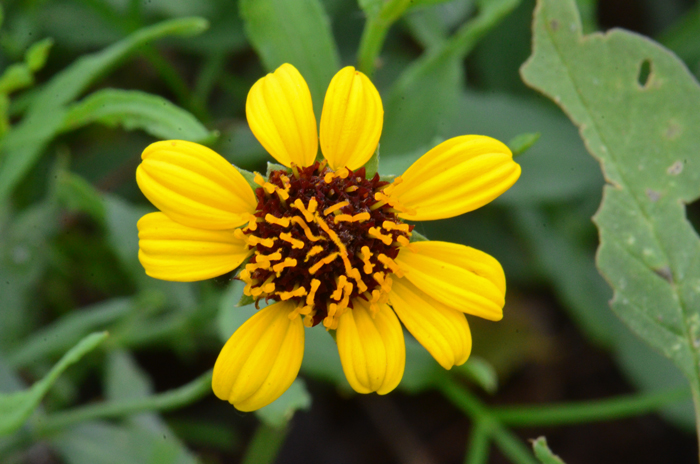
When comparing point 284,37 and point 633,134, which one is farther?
point 284,37

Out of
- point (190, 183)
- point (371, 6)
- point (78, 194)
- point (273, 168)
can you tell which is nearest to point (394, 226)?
point (273, 168)

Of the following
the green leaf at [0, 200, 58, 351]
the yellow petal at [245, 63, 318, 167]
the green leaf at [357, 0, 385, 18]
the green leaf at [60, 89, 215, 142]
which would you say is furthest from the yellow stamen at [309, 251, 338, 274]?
the green leaf at [0, 200, 58, 351]

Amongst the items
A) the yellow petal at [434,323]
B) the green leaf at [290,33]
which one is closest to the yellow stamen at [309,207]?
the yellow petal at [434,323]

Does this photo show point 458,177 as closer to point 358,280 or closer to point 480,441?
point 358,280

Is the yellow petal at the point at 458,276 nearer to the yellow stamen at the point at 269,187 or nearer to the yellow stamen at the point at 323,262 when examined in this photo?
the yellow stamen at the point at 323,262

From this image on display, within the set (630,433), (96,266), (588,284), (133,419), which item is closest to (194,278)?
(133,419)

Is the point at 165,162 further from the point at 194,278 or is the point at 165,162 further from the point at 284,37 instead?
the point at 284,37

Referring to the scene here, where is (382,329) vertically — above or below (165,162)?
below
